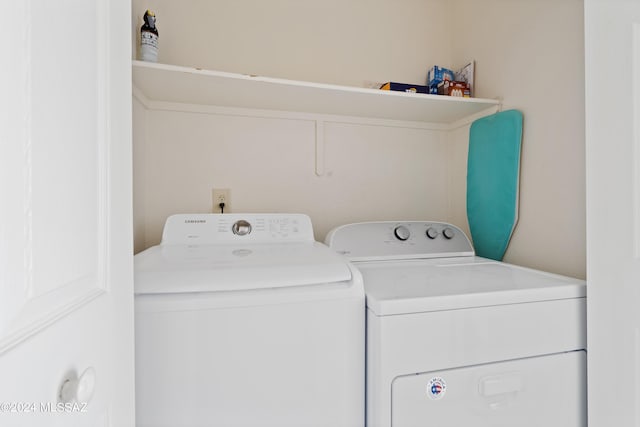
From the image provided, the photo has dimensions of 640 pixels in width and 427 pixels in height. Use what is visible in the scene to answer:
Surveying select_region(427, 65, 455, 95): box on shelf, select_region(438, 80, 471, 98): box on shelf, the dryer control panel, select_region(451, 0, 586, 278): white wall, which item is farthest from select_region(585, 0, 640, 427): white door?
select_region(427, 65, 455, 95): box on shelf

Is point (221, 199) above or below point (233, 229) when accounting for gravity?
above

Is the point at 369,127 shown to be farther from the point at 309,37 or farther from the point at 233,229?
the point at 233,229

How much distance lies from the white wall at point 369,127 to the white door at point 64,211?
2.93 ft

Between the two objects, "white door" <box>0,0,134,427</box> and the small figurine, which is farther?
the small figurine

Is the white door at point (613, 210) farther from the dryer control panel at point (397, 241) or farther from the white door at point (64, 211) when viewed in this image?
the white door at point (64, 211)

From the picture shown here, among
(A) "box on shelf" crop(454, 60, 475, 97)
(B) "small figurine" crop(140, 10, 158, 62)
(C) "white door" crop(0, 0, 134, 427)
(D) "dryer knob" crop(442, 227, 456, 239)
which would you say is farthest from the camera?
(A) "box on shelf" crop(454, 60, 475, 97)

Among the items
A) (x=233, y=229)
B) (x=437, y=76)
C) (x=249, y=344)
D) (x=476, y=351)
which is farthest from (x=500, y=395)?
(x=437, y=76)

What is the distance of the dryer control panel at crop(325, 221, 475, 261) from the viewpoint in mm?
1356

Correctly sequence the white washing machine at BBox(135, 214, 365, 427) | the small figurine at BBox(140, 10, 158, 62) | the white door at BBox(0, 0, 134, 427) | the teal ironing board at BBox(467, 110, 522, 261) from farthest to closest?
the teal ironing board at BBox(467, 110, 522, 261) → the small figurine at BBox(140, 10, 158, 62) → the white washing machine at BBox(135, 214, 365, 427) → the white door at BBox(0, 0, 134, 427)

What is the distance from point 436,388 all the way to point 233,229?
915 mm

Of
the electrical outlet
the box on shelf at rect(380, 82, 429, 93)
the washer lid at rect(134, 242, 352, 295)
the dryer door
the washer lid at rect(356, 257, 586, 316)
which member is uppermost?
the box on shelf at rect(380, 82, 429, 93)

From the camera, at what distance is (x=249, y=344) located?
30.2 inches

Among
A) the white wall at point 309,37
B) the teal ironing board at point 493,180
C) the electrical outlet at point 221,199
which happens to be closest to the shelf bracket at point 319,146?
the white wall at point 309,37

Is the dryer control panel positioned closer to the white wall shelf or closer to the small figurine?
the white wall shelf
